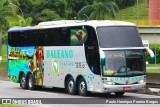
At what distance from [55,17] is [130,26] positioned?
10542 centimetres

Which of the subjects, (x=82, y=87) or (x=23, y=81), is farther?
(x=23, y=81)

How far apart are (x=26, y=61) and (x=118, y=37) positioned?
8.51 m

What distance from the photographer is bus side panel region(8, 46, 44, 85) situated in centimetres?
2955

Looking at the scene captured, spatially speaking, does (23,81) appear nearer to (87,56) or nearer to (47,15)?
(87,56)

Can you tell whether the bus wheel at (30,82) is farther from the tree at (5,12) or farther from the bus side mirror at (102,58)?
the tree at (5,12)

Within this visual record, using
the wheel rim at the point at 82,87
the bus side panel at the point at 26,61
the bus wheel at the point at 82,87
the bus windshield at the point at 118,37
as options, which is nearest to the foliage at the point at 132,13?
the bus side panel at the point at 26,61

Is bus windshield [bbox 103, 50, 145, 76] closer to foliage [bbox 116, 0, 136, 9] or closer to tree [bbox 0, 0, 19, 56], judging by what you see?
tree [bbox 0, 0, 19, 56]

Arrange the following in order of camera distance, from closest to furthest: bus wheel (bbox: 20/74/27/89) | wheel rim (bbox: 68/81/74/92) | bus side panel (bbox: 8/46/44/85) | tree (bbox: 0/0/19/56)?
wheel rim (bbox: 68/81/74/92)
bus side panel (bbox: 8/46/44/85)
bus wheel (bbox: 20/74/27/89)
tree (bbox: 0/0/19/56)

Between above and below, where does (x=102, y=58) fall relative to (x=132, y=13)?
below

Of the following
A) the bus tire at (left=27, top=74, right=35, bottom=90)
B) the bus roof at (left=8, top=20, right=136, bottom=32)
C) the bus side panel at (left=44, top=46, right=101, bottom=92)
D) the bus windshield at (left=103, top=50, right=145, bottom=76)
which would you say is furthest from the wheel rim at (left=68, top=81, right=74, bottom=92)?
the bus tire at (left=27, top=74, right=35, bottom=90)

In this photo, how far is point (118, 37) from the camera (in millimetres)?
24109

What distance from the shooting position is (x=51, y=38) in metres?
28.0

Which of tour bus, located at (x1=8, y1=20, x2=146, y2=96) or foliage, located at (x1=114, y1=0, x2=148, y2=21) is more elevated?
foliage, located at (x1=114, y1=0, x2=148, y2=21)

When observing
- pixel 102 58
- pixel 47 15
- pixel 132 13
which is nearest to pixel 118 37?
pixel 102 58
